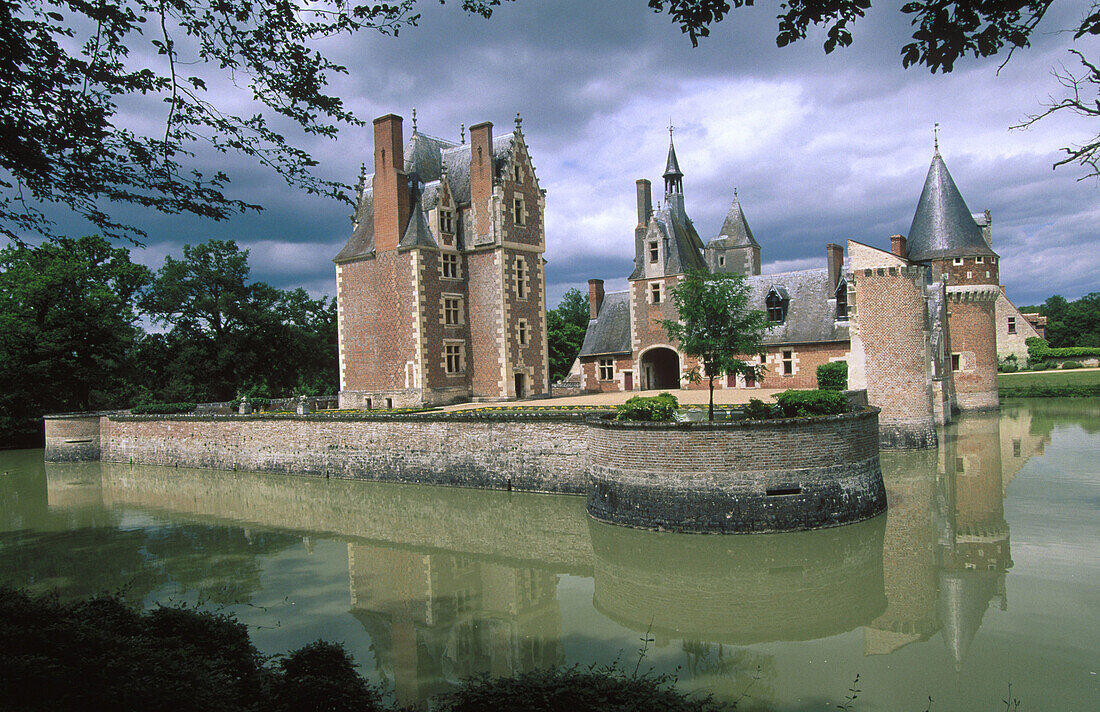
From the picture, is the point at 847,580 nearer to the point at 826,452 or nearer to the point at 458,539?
the point at 826,452

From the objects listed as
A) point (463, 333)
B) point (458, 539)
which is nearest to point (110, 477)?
point (463, 333)

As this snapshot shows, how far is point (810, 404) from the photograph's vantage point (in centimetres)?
1327

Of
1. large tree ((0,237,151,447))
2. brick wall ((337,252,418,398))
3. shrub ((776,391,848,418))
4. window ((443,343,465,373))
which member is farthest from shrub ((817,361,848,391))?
large tree ((0,237,151,447))

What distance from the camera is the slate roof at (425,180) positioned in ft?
92.2

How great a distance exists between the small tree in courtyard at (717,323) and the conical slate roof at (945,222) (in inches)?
628

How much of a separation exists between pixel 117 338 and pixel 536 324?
2249 centimetres

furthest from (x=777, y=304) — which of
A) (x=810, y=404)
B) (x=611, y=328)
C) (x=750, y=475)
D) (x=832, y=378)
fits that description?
(x=750, y=475)

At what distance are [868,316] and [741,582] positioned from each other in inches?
535

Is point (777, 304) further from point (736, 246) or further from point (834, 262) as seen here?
point (736, 246)

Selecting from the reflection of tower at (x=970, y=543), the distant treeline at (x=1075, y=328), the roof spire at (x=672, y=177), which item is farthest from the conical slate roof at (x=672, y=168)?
the distant treeline at (x=1075, y=328)

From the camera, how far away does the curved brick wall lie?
12.5 m

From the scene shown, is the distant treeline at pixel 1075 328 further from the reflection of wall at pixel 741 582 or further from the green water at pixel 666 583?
the reflection of wall at pixel 741 582

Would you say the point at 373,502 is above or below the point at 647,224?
below

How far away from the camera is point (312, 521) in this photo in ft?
55.3
